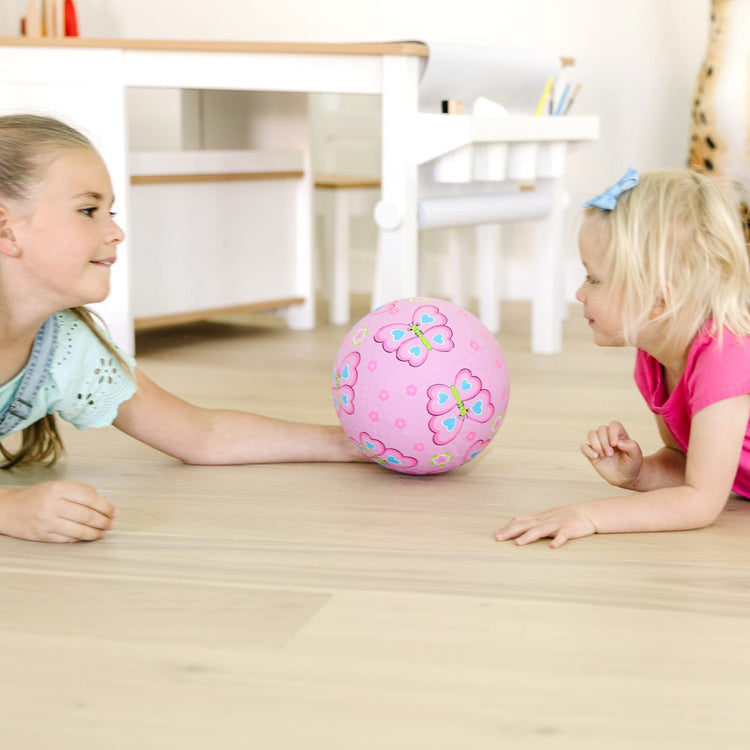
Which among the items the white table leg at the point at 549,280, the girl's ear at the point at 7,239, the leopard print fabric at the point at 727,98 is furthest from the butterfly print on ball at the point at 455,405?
the leopard print fabric at the point at 727,98

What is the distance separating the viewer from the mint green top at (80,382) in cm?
137

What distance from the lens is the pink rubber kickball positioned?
4.42 feet

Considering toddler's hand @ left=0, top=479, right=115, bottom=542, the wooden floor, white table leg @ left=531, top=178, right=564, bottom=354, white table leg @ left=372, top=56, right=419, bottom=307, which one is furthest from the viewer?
white table leg @ left=531, top=178, right=564, bottom=354

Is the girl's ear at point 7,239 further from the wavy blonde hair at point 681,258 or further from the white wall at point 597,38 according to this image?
the white wall at point 597,38

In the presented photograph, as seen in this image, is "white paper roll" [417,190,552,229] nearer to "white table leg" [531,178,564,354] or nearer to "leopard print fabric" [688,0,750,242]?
"white table leg" [531,178,564,354]

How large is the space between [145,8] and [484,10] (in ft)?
3.63

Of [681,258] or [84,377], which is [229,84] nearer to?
[84,377]

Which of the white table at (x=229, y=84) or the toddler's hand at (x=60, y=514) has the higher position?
the white table at (x=229, y=84)

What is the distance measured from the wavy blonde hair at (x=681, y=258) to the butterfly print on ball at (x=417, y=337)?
0.23 metres

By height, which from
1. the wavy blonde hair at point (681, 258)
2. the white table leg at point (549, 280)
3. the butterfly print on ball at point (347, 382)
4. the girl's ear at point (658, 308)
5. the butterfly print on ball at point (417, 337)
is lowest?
the white table leg at point (549, 280)

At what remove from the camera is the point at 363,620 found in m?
0.98

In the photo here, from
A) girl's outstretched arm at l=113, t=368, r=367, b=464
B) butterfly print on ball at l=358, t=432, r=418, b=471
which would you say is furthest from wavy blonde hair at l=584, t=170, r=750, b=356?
girl's outstretched arm at l=113, t=368, r=367, b=464

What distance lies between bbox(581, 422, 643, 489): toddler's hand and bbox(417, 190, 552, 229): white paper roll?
82cm

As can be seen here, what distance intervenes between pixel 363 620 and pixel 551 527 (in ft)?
1.00
